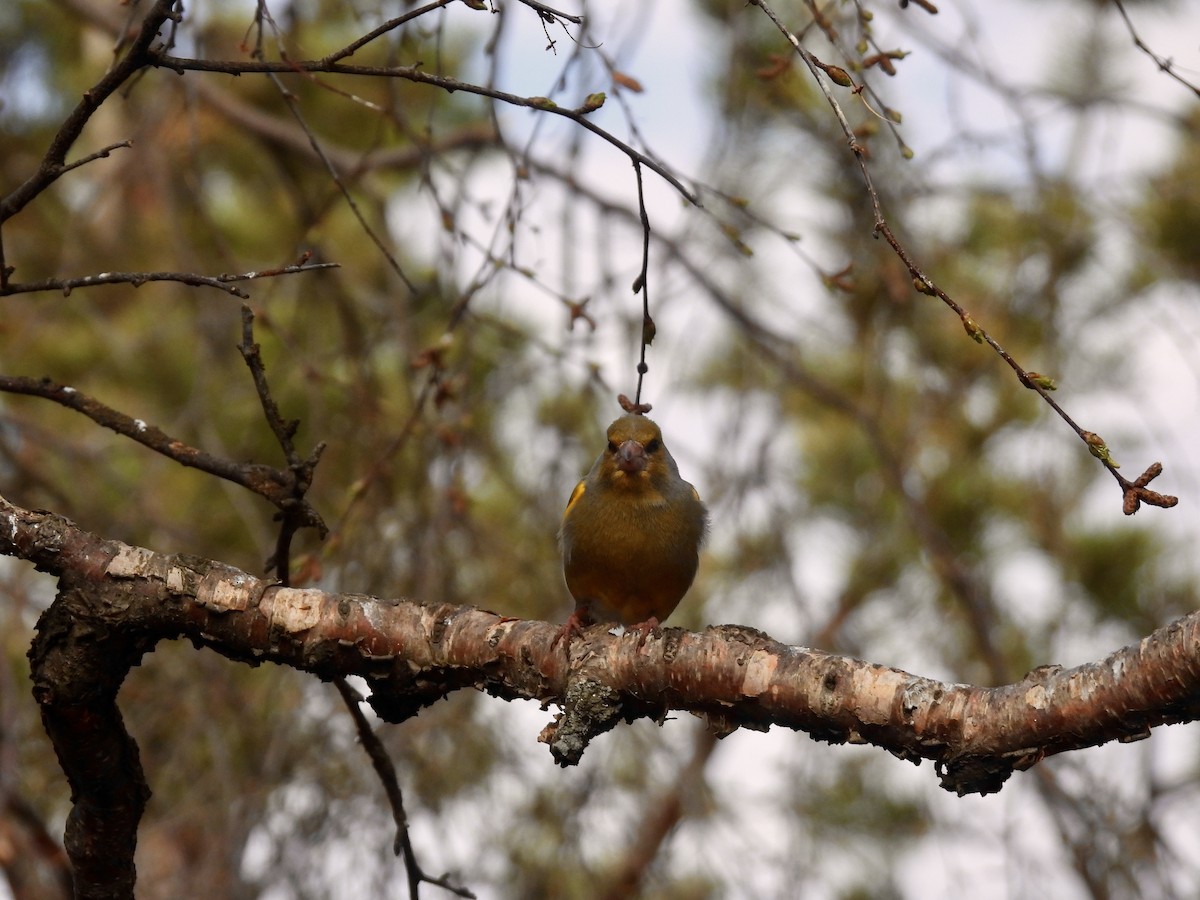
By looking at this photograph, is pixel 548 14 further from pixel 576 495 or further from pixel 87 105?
pixel 576 495

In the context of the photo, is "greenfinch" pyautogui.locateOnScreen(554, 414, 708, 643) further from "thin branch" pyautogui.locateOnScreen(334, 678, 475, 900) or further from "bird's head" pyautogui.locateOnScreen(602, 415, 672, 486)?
"thin branch" pyautogui.locateOnScreen(334, 678, 475, 900)

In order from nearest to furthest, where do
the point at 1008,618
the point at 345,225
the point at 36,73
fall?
the point at 1008,618
the point at 36,73
the point at 345,225

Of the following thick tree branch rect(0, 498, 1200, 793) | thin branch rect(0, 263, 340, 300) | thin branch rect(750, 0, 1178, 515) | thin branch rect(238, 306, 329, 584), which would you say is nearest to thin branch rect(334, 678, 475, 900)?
thick tree branch rect(0, 498, 1200, 793)

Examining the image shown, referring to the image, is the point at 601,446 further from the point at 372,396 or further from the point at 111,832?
the point at 111,832

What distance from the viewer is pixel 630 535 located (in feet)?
12.8

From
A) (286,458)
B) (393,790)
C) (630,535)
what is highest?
(630,535)

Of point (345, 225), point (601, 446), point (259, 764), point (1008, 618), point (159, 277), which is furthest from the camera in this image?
point (345, 225)

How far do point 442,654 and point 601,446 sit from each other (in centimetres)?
205

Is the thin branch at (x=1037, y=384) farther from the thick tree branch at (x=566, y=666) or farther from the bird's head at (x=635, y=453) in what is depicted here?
the bird's head at (x=635, y=453)

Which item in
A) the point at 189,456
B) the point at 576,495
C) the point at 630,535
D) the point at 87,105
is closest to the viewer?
the point at 87,105

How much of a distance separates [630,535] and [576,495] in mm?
336

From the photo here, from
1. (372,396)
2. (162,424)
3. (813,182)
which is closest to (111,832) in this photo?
(372,396)

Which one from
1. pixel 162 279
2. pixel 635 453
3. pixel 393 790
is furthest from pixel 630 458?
pixel 162 279

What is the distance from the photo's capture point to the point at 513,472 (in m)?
5.02
